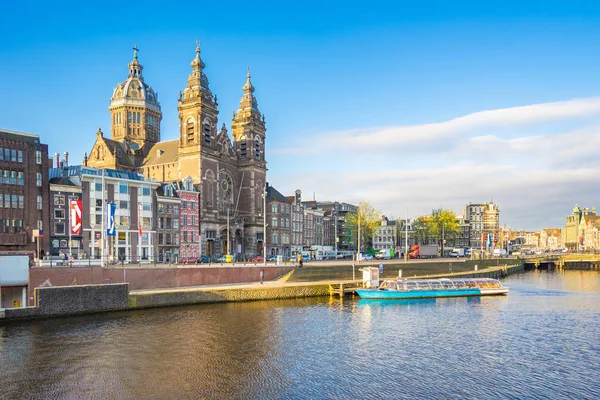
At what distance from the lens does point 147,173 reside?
373ft

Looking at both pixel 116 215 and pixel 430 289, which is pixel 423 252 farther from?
pixel 116 215

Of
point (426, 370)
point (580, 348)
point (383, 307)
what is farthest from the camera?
point (383, 307)

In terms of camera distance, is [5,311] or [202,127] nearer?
[5,311]

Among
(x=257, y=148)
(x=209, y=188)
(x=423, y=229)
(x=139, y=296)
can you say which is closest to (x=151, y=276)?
(x=139, y=296)

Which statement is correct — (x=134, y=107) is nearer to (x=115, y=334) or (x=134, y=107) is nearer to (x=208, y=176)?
(x=208, y=176)

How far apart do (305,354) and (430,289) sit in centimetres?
3658

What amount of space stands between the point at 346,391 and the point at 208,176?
8322 centimetres

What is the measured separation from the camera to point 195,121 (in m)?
106

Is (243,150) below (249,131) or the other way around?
below

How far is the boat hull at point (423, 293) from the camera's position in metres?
63.7

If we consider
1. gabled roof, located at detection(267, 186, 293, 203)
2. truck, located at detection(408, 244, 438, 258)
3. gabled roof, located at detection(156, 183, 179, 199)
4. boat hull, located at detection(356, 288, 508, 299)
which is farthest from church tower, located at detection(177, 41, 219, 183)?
truck, located at detection(408, 244, 438, 258)

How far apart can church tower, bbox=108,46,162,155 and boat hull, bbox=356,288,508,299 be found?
79.0 meters

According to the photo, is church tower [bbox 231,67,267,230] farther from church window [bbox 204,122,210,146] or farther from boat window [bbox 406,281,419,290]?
boat window [bbox 406,281,419,290]

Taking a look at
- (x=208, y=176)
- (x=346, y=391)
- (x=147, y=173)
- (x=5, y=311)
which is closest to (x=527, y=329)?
(x=346, y=391)
